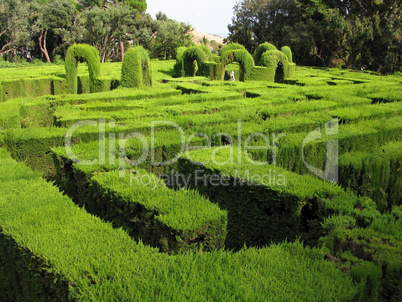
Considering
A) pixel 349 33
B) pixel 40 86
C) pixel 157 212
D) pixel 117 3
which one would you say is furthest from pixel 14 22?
pixel 157 212

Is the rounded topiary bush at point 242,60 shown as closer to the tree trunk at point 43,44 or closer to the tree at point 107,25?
the tree at point 107,25

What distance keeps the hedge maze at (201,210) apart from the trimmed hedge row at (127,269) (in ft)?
0.04

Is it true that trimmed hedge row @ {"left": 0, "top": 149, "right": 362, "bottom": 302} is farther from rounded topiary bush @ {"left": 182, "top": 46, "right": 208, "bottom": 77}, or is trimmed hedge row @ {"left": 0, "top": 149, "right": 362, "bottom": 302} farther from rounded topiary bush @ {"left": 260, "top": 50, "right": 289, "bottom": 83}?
rounded topiary bush @ {"left": 182, "top": 46, "right": 208, "bottom": 77}

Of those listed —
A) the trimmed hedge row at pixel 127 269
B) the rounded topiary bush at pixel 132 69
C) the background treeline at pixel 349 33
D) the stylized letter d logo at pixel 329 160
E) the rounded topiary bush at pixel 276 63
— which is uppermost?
the background treeline at pixel 349 33

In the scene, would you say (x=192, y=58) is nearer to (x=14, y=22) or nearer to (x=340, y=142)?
(x=340, y=142)

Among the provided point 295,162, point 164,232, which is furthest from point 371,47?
point 164,232

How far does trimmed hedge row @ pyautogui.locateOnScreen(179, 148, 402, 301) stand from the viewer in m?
3.17

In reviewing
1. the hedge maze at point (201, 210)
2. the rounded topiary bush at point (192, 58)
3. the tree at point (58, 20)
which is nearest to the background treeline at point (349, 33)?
the rounded topiary bush at point (192, 58)

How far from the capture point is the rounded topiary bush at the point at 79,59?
615 inches

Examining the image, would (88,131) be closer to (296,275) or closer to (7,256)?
(7,256)

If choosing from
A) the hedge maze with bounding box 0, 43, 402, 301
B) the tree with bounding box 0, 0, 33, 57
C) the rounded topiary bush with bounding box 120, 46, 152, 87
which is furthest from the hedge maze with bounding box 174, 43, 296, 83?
the tree with bounding box 0, 0, 33, 57

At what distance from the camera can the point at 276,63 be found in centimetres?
2100

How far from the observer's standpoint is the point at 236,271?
3.09 metres

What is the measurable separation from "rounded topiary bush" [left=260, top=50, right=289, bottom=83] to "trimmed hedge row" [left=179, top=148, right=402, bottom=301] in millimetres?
15618
